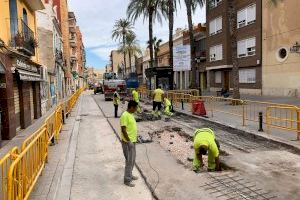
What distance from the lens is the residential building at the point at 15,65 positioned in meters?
14.5

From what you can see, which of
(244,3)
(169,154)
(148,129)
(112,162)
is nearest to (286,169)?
(169,154)

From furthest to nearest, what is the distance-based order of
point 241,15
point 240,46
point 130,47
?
point 130,47 → point 240,46 → point 241,15

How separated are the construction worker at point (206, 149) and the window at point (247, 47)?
28137 mm

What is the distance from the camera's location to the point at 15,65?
52.6ft

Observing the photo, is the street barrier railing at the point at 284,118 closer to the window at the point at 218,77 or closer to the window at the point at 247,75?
the window at the point at 247,75

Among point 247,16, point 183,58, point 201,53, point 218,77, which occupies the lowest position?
point 218,77

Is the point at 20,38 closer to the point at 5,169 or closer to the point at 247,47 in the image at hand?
the point at 5,169

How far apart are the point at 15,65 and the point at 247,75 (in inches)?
993

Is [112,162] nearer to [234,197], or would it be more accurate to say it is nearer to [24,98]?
[234,197]

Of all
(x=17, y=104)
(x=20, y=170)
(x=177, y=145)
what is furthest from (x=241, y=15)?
(x=20, y=170)

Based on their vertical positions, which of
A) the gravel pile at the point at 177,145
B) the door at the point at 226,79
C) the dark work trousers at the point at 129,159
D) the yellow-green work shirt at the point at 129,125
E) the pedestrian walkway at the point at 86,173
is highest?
the door at the point at 226,79

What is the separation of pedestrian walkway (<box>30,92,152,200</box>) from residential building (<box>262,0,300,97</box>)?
63.6 feet

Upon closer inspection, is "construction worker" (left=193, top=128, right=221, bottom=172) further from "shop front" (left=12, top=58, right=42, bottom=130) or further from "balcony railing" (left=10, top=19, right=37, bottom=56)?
"balcony railing" (left=10, top=19, right=37, bottom=56)

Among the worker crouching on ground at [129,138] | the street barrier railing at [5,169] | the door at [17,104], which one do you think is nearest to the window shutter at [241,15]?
the door at [17,104]
